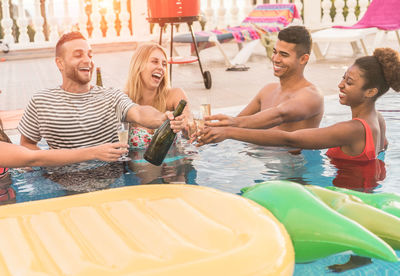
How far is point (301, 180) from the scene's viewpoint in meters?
3.62

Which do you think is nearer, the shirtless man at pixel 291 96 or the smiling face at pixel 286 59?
the shirtless man at pixel 291 96

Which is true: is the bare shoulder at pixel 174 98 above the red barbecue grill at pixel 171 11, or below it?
below

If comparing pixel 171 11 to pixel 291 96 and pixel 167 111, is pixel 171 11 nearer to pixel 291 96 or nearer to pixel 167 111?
pixel 291 96

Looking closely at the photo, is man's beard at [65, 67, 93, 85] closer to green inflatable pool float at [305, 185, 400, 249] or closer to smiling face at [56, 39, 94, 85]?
smiling face at [56, 39, 94, 85]

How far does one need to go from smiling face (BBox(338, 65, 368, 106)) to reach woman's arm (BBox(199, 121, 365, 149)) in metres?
0.17

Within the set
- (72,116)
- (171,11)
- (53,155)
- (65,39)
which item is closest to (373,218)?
(53,155)

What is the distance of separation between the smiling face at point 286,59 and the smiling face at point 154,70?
2.63 ft

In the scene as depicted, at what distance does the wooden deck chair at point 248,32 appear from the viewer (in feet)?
28.9

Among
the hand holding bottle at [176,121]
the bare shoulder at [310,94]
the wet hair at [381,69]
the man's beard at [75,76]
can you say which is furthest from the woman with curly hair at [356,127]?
the man's beard at [75,76]

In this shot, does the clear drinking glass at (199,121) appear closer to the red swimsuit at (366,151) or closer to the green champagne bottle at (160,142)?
the green champagne bottle at (160,142)

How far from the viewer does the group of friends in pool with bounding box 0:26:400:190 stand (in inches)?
131

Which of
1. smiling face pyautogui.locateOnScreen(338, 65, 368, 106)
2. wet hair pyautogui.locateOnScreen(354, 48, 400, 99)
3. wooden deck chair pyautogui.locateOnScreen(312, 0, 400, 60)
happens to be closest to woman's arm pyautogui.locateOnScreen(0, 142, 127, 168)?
smiling face pyautogui.locateOnScreen(338, 65, 368, 106)

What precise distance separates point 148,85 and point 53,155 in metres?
1.23

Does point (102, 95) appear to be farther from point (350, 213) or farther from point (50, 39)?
point (50, 39)
